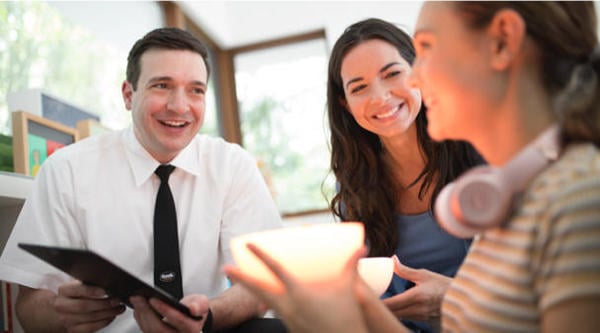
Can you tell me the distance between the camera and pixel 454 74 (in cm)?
72

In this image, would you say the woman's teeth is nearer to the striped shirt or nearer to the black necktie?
the black necktie

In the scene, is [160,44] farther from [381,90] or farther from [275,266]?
[275,266]

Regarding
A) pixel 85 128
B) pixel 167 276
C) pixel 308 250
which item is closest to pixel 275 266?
pixel 308 250

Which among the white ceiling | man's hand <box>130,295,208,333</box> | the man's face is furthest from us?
the white ceiling

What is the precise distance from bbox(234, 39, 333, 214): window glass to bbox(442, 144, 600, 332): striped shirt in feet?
12.6

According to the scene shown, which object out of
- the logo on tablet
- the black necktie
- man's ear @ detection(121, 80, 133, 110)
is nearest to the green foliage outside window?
man's ear @ detection(121, 80, 133, 110)

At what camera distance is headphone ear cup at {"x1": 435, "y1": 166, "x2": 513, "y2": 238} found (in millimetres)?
648

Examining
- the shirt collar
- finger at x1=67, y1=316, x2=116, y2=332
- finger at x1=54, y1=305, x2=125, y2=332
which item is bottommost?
finger at x1=67, y1=316, x2=116, y2=332

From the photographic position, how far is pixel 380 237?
1660 millimetres

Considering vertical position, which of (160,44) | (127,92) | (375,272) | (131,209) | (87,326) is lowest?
(87,326)

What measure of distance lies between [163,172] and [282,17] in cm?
342

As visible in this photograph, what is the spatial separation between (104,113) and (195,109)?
1326 mm

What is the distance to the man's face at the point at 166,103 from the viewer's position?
1.67 m

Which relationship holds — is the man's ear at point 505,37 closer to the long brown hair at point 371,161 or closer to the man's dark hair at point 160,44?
the long brown hair at point 371,161
